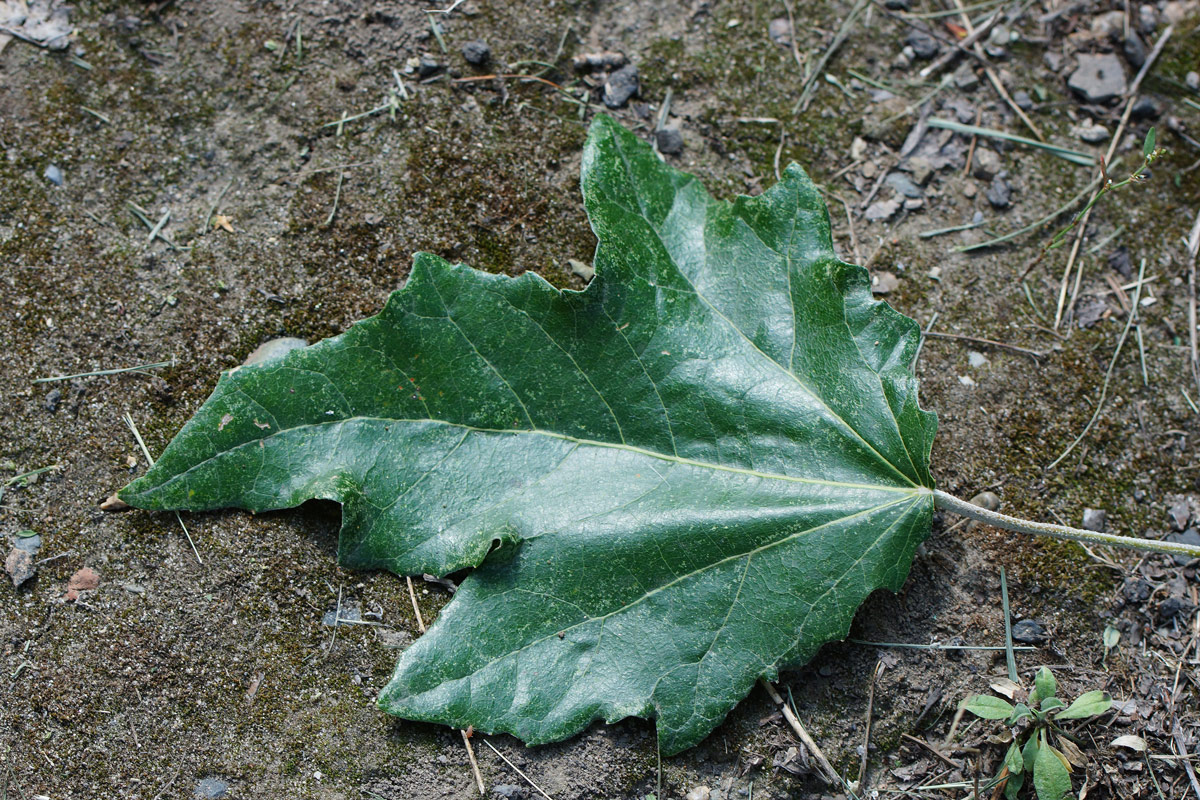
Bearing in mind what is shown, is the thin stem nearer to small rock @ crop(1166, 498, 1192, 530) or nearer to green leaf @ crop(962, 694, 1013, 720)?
small rock @ crop(1166, 498, 1192, 530)

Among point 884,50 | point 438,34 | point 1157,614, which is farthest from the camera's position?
point 884,50

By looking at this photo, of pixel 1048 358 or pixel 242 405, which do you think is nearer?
pixel 242 405

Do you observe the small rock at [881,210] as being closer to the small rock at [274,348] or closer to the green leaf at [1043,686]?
the green leaf at [1043,686]

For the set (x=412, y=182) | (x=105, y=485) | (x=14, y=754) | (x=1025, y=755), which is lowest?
(x=1025, y=755)

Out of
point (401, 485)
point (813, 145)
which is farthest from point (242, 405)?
point (813, 145)

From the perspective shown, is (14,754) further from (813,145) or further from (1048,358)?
(1048,358)

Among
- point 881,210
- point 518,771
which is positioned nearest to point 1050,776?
point 518,771
